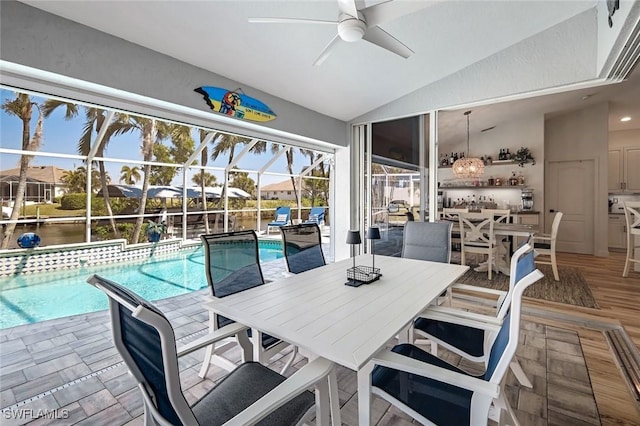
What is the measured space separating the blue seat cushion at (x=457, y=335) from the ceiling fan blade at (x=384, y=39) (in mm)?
1998

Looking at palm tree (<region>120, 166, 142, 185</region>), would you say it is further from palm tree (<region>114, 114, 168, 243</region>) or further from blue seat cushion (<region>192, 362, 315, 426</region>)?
blue seat cushion (<region>192, 362, 315, 426</region>)

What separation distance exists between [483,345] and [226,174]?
7106 millimetres

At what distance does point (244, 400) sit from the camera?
48.7 inches

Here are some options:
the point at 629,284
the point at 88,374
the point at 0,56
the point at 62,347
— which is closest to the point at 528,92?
the point at 629,284

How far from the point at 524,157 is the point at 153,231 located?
883 cm

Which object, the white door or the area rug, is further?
the white door

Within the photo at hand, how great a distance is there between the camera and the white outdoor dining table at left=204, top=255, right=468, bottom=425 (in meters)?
1.21

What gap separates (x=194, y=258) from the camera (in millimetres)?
6996

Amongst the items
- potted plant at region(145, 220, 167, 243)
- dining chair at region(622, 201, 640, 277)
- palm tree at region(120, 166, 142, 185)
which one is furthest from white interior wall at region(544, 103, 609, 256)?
palm tree at region(120, 166, 142, 185)

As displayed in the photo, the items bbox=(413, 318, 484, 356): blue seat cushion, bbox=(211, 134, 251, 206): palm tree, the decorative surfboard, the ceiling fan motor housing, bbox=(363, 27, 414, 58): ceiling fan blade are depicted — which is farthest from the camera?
bbox=(211, 134, 251, 206): palm tree

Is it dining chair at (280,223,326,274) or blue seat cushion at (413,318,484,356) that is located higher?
dining chair at (280,223,326,274)

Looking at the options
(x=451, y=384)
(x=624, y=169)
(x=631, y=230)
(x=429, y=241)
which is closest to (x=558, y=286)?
(x=631, y=230)

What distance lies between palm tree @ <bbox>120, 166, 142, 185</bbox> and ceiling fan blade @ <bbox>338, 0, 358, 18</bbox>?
22.8 feet

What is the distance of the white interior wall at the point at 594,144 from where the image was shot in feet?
19.6
